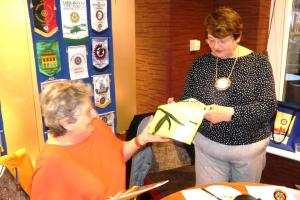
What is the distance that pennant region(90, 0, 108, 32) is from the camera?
238 centimetres

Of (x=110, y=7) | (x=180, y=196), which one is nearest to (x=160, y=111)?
(x=180, y=196)

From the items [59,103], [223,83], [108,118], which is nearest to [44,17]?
[108,118]

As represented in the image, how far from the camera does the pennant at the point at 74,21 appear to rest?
7.23 feet

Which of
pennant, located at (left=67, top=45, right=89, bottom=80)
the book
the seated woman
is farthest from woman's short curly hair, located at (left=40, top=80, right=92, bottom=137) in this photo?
pennant, located at (left=67, top=45, right=89, bottom=80)

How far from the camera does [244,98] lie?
1569 millimetres

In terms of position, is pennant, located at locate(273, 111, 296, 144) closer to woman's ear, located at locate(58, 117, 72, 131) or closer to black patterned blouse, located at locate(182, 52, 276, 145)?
black patterned blouse, located at locate(182, 52, 276, 145)

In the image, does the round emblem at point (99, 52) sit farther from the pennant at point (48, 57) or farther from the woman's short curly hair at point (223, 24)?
the woman's short curly hair at point (223, 24)

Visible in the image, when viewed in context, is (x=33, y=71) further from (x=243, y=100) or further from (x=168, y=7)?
(x=243, y=100)

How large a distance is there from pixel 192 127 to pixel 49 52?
133 cm

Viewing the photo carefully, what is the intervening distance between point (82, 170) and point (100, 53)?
1.49 meters

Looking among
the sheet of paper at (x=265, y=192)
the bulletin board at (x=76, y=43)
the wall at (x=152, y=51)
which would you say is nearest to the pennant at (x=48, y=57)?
the bulletin board at (x=76, y=43)

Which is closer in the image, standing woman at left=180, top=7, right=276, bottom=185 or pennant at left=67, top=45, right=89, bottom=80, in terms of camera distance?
standing woman at left=180, top=7, right=276, bottom=185

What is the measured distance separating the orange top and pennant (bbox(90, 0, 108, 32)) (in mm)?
1248

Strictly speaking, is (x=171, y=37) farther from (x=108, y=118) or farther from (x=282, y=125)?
(x=282, y=125)
